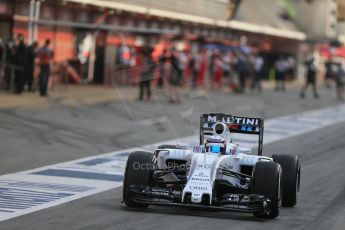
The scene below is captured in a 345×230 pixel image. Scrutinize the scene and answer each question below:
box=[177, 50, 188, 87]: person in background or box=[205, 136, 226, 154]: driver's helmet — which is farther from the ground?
box=[205, 136, 226, 154]: driver's helmet

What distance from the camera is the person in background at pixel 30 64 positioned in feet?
87.7

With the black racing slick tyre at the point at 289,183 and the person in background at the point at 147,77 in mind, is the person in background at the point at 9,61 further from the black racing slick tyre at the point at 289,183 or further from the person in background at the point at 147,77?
the black racing slick tyre at the point at 289,183

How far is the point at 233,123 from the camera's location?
12516 mm

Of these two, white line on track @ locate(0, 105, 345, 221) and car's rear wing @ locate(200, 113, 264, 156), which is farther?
car's rear wing @ locate(200, 113, 264, 156)

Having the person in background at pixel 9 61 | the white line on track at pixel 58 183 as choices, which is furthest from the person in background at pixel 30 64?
the white line on track at pixel 58 183

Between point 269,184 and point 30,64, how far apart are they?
670 inches

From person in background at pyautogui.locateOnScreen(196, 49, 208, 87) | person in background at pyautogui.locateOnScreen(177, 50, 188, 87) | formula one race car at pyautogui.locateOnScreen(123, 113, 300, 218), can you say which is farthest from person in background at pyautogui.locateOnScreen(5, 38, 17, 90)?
formula one race car at pyautogui.locateOnScreen(123, 113, 300, 218)

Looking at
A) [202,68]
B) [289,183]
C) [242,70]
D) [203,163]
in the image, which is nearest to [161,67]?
[242,70]

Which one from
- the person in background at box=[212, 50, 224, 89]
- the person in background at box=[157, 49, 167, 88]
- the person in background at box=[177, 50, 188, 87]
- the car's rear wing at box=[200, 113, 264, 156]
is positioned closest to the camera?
the car's rear wing at box=[200, 113, 264, 156]

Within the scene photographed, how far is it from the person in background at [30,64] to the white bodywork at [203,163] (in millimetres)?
14965

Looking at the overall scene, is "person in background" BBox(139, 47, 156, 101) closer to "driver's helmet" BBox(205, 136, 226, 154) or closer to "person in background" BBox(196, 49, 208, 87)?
"person in background" BBox(196, 49, 208, 87)

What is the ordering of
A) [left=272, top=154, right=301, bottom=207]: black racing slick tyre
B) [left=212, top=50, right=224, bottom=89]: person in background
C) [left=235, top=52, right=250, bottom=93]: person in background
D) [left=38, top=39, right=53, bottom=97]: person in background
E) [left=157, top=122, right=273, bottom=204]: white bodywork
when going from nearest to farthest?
[left=157, top=122, right=273, bottom=204]: white bodywork
[left=272, top=154, right=301, bottom=207]: black racing slick tyre
[left=38, top=39, right=53, bottom=97]: person in background
[left=235, top=52, right=250, bottom=93]: person in background
[left=212, top=50, right=224, bottom=89]: person in background

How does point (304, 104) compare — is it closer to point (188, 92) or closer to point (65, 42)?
point (188, 92)

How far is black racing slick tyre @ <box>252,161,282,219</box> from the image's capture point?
1091 cm
